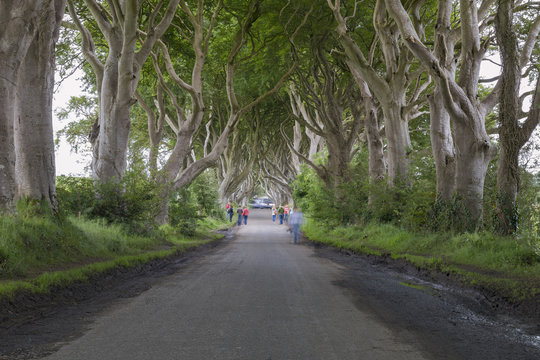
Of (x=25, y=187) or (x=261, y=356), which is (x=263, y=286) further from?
(x=25, y=187)

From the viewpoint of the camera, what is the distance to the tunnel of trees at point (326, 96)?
977 cm

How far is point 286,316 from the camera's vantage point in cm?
550

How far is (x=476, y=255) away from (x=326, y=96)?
558 inches

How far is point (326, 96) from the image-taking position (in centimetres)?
2238

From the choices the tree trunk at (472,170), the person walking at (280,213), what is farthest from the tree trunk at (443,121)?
the person walking at (280,213)

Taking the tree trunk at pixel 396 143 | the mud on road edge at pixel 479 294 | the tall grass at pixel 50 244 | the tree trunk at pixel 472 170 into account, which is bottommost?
the mud on road edge at pixel 479 294

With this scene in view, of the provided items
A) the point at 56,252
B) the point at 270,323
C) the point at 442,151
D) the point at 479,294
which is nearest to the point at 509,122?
the point at 442,151

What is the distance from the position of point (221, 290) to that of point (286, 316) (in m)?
2.12

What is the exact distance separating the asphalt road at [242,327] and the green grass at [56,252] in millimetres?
1287

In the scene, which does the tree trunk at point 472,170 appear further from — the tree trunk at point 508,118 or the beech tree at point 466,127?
the tree trunk at point 508,118

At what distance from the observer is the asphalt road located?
4066 millimetres

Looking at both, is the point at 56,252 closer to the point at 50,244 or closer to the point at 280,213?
the point at 50,244

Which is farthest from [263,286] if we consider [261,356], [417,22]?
[417,22]

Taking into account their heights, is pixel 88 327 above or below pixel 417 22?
below
